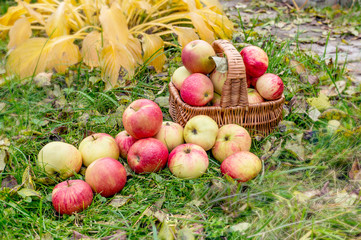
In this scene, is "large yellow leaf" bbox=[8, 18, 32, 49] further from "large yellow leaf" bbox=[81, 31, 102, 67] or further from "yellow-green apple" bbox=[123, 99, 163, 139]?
"yellow-green apple" bbox=[123, 99, 163, 139]

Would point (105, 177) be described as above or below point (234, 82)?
below

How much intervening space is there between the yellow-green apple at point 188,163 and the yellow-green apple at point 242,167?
0.13m

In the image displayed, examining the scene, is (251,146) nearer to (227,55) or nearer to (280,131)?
(280,131)

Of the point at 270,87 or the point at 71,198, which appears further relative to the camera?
the point at 270,87

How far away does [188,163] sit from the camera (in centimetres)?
206

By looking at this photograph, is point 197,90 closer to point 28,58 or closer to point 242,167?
point 242,167

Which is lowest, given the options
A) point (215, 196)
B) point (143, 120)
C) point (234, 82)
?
point (215, 196)

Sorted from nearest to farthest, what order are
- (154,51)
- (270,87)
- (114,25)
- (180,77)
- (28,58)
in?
(270,87) < (180,77) < (114,25) < (154,51) < (28,58)

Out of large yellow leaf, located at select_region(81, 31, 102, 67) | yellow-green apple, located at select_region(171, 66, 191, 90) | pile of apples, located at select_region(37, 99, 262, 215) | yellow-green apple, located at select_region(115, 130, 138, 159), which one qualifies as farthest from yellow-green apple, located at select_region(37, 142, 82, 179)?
large yellow leaf, located at select_region(81, 31, 102, 67)

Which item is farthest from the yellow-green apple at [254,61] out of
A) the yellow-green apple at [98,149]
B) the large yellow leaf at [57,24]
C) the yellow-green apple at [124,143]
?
the large yellow leaf at [57,24]

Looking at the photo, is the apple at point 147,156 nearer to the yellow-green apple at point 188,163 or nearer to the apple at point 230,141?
the yellow-green apple at point 188,163

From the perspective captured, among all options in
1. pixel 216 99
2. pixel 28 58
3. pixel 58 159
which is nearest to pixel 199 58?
pixel 216 99

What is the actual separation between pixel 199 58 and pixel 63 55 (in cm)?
163

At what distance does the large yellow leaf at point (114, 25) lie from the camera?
3.13 meters
